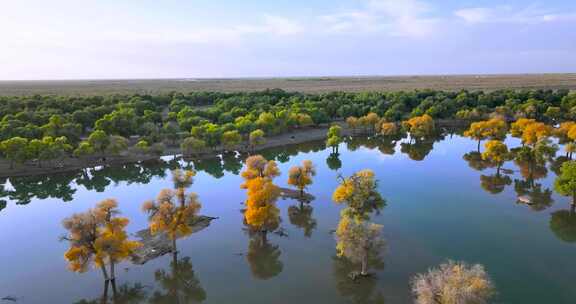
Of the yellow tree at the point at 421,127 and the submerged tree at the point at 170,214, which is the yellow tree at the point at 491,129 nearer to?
the yellow tree at the point at 421,127

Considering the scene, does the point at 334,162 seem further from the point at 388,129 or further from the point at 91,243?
the point at 91,243

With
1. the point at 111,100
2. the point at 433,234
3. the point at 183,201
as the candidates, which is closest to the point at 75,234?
the point at 183,201

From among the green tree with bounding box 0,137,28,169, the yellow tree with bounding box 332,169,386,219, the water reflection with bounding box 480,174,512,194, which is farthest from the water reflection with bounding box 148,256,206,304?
the green tree with bounding box 0,137,28,169

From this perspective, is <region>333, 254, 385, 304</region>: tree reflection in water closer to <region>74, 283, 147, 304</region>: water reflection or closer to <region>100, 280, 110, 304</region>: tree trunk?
<region>74, 283, 147, 304</region>: water reflection

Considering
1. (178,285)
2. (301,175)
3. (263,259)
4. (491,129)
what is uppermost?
(491,129)

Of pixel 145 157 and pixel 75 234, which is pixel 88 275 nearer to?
pixel 75 234

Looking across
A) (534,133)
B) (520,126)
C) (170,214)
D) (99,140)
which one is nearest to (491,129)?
(520,126)

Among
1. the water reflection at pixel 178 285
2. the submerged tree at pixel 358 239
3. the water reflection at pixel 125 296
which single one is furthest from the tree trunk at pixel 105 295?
the submerged tree at pixel 358 239
